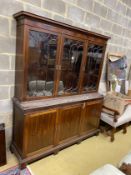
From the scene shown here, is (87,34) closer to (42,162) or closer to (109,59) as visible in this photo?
(109,59)

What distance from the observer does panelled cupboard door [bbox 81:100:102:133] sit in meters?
2.47

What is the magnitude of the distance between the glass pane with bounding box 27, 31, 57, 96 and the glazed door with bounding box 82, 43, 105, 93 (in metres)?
0.64

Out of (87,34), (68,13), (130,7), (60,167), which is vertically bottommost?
(60,167)

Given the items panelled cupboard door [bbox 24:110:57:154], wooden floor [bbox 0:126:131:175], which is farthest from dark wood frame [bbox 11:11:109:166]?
wooden floor [bbox 0:126:131:175]

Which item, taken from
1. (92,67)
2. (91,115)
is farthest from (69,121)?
(92,67)

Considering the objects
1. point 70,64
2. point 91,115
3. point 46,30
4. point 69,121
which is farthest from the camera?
point 91,115

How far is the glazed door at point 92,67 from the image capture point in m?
2.36

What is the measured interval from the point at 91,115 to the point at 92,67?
0.82m

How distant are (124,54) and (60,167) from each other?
9.16 feet

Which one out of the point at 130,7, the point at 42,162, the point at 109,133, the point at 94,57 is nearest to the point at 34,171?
the point at 42,162

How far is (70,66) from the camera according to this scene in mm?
2182

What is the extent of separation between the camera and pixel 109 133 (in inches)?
115

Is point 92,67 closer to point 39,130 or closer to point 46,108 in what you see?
point 46,108

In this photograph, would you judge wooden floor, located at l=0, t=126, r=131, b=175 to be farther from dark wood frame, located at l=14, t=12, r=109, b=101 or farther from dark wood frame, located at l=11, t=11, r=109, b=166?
dark wood frame, located at l=14, t=12, r=109, b=101
